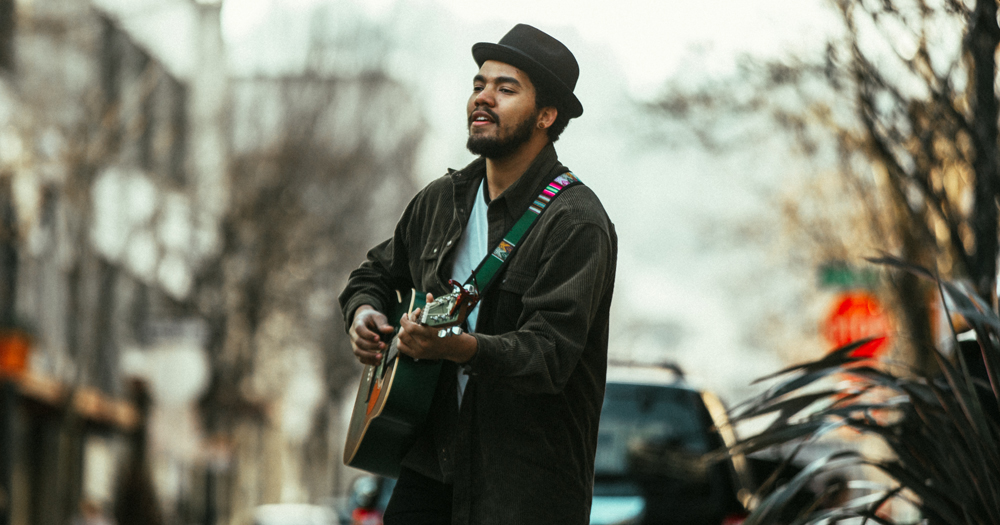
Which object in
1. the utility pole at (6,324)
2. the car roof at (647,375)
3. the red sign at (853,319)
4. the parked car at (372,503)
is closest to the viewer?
the car roof at (647,375)

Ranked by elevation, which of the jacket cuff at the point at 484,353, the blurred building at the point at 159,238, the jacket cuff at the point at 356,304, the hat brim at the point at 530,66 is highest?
the blurred building at the point at 159,238

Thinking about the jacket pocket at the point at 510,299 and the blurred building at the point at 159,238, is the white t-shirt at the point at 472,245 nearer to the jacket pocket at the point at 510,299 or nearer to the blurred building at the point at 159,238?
the jacket pocket at the point at 510,299

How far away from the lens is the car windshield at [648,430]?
6891 mm

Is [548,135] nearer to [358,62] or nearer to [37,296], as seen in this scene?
[37,296]

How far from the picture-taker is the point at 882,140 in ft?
23.0

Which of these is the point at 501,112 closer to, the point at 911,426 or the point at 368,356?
the point at 368,356

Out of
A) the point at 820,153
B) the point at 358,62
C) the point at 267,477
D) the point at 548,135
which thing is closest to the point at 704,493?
the point at 548,135

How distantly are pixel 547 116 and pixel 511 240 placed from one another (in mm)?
398

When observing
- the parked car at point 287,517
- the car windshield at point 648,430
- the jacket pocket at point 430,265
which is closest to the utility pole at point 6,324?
the parked car at point 287,517

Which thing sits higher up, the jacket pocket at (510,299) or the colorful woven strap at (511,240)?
the colorful woven strap at (511,240)

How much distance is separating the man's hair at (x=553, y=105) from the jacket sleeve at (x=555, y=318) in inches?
17.1

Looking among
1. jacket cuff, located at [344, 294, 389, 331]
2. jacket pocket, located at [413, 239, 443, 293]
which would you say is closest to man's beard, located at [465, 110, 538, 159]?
jacket pocket, located at [413, 239, 443, 293]

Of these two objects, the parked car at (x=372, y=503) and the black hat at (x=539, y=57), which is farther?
the parked car at (x=372, y=503)

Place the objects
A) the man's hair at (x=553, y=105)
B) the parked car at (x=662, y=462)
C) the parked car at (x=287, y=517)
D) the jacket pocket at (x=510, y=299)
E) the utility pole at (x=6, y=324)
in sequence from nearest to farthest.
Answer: the jacket pocket at (x=510, y=299) < the man's hair at (x=553, y=105) < the parked car at (x=662, y=462) < the utility pole at (x=6, y=324) < the parked car at (x=287, y=517)
